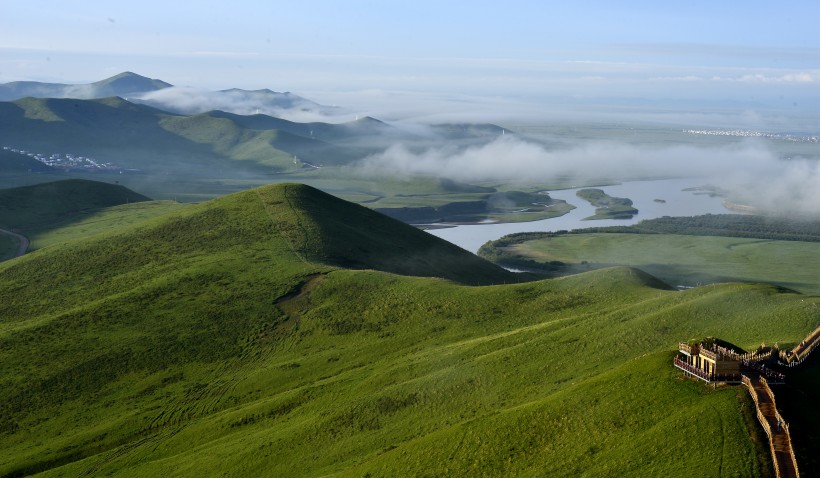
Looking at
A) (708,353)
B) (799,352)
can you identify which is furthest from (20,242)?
(708,353)

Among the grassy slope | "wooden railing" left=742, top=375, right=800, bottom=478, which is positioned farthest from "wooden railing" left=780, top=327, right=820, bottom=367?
the grassy slope

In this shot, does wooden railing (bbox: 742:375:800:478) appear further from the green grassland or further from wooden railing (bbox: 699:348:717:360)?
wooden railing (bbox: 699:348:717:360)

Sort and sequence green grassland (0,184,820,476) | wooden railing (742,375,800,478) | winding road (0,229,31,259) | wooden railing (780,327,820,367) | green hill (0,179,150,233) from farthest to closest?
1. green hill (0,179,150,233)
2. winding road (0,229,31,259)
3. wooden railing (780,327,820,367)
4. green grassland (0,184,820,476)
5. wooden railing (742,375,800,478)

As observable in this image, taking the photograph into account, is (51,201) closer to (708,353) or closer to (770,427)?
(708,353)

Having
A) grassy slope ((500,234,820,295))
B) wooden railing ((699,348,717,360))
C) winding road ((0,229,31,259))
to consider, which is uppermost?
wooden railing ((699,348,717,360))

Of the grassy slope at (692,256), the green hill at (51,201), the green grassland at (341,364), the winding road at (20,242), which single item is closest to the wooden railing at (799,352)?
the green grassland at (341,364)

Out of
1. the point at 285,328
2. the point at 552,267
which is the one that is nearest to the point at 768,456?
the point at 285,328
